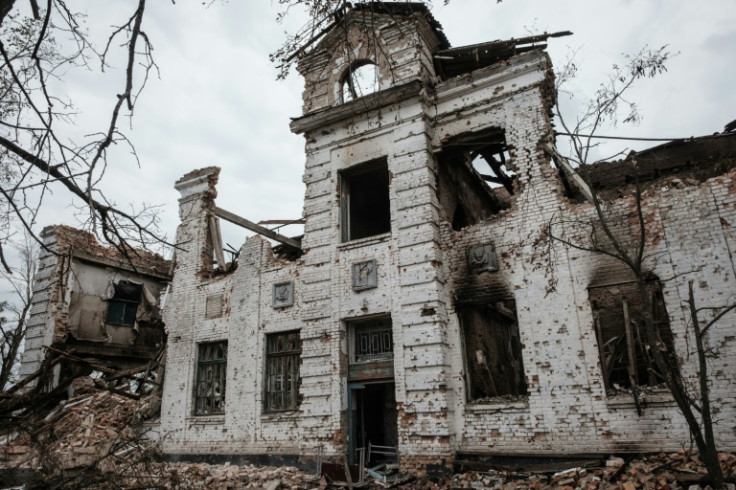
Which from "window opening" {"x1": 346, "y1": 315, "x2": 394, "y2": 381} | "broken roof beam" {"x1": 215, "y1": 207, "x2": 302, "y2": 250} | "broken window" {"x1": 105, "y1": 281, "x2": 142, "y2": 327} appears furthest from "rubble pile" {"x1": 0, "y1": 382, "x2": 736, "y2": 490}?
"broken roof beam" {"x1": 215, "y1": 207, "x2": 302, "y2": 250}

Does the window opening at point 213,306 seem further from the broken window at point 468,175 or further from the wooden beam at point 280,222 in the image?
the broken window at point 468,175

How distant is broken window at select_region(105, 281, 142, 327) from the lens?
16969mm

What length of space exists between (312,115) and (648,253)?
843cm

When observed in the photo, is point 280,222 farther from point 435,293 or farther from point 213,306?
point 435,293

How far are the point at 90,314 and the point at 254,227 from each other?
23.9 ft

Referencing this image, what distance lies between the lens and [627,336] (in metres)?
8.65

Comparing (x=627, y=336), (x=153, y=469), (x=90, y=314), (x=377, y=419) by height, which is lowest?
(x=153, y=469)

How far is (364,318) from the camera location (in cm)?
1090

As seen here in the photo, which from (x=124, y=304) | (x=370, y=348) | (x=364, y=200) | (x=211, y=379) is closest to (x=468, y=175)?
(x=364, y=200)

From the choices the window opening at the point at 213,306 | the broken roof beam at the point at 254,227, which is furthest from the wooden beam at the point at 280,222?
the window opening at the point at 213,306

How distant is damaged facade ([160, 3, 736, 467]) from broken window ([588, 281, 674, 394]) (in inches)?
2.7

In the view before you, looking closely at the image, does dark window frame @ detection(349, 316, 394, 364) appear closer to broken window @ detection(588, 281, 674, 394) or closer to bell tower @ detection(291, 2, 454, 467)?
bell tower @ detection(291, 2, 454, 467)

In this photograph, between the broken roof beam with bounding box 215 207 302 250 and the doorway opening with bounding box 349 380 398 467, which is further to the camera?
the broken roof beam with bounding box 215 207 302 250

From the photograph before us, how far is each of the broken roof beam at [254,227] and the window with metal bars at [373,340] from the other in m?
3.77
